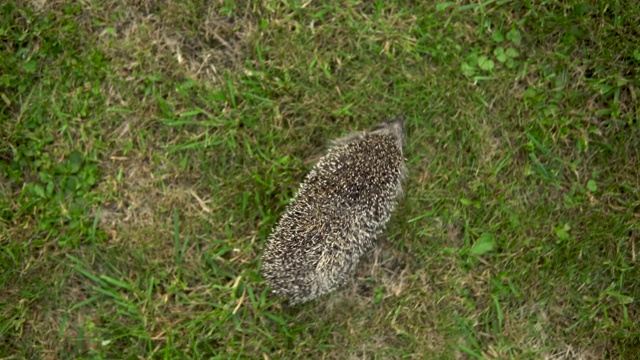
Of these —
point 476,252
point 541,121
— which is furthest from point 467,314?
point 541,121

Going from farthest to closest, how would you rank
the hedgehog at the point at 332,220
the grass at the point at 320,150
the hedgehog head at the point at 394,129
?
the grass at the point at 320,150 < the hedgehog head at the point at 394,129 < the hedgehog at the point at 332,220

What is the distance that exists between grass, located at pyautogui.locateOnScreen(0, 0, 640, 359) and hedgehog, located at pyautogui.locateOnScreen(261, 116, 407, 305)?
402 mm

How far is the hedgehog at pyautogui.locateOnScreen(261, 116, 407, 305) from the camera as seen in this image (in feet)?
12.6

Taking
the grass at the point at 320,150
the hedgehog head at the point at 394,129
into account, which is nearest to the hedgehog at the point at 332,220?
the hedgehog head at the point at 394,129

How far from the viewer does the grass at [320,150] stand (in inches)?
173

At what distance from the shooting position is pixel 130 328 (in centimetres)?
436

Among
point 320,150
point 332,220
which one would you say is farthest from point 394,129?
point 332,220

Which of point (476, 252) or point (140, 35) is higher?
point (140, 35)

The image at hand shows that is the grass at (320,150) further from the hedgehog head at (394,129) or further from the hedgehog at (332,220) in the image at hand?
the hedgehog at (332,220)

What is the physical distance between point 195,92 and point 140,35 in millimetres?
646

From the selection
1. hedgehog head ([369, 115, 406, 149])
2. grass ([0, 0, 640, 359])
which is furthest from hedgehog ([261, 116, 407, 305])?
grass ([0, 0, 640, 359])

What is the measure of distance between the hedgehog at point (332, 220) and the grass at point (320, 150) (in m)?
0.40

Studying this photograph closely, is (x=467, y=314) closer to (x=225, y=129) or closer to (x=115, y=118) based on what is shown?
(x=225, y=129)

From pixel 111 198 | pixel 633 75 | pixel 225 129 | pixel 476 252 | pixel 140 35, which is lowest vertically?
pixel 476 252
